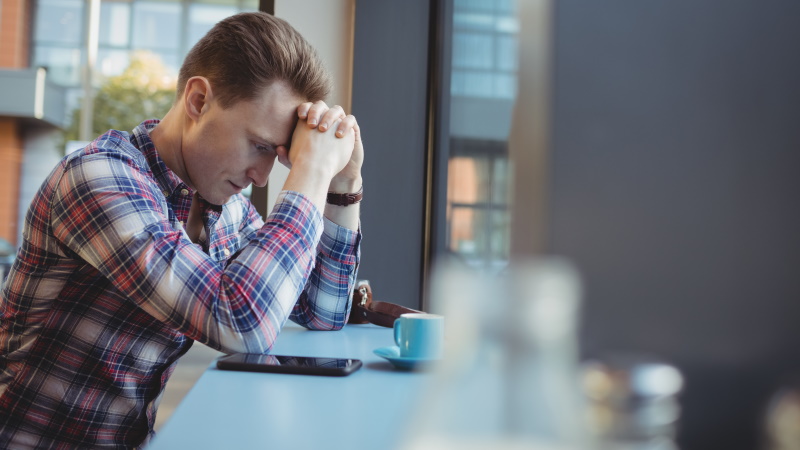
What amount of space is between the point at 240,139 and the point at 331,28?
54.7 inches

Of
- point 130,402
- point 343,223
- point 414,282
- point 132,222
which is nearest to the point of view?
point 132,222

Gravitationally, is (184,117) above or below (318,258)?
above

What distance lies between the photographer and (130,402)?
3.56 feet

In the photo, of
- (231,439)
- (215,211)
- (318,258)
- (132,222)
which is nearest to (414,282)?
(318,258)

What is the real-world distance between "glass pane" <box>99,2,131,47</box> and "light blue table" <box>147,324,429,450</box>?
2906 mm

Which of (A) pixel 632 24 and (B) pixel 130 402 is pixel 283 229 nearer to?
(B) pixel 130 402

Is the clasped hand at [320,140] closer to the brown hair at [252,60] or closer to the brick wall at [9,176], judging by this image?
the brown hair at [252,60]

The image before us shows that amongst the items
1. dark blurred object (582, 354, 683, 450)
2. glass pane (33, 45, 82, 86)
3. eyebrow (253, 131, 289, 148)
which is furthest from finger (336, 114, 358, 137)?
glass pane (33, 45, 82, 86)

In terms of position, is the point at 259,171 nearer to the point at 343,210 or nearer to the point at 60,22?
the point at 343,210

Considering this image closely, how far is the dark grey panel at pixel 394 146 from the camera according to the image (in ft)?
7.54

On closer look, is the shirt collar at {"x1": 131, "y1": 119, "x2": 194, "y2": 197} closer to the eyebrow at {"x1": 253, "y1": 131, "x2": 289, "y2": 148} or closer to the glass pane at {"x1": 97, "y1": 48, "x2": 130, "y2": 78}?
the eyebrow at {"x1": 253, "y1": 131, "x2": 289, "y2": 148}

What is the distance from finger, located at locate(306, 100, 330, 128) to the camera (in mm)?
1191

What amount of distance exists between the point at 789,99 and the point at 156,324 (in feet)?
3.59

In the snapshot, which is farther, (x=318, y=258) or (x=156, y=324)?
(x=318, y=258)
